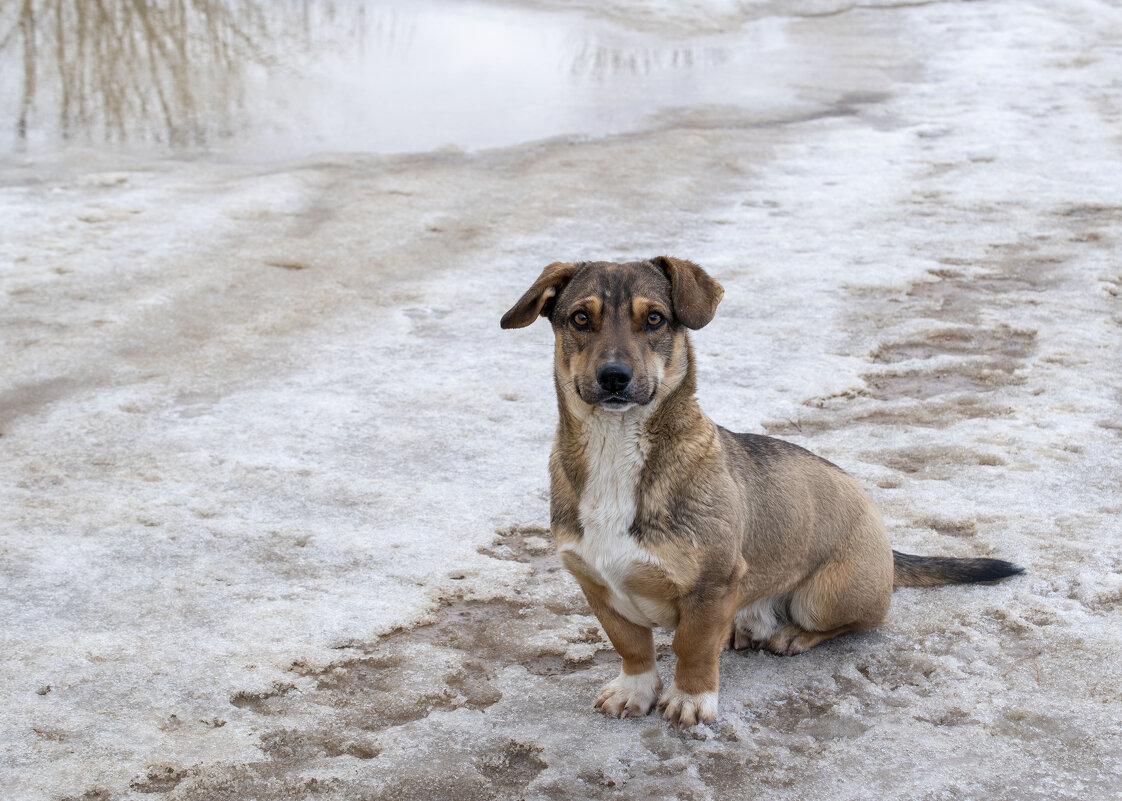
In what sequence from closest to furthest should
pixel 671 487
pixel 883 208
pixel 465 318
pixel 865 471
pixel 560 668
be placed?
1. pixel 671 487
2. pixel 560 668
3. pixel 865 471
4. pixel 465 318
5. pixel 883 208

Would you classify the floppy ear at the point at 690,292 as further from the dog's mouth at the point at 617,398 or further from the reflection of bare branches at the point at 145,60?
the reflection of bare branches at the point at 145,60

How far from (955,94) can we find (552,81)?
5.90 meters

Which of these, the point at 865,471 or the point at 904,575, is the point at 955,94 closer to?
the point at 865,471

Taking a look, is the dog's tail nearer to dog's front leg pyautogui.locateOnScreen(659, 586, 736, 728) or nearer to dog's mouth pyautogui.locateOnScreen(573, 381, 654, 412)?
dog's front leg pyautogui.locateOnScreen(659, 586, 736, 728)

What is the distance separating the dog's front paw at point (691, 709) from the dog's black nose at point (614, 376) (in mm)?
1215

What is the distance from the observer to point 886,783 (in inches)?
153

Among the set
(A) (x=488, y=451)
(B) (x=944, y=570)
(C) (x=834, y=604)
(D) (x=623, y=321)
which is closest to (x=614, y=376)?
(D) (x=623, y=321)

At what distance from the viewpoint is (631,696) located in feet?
14.5

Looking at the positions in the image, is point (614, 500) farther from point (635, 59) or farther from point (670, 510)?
point (635, 59)

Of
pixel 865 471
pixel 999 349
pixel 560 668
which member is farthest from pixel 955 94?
pixel 560 668

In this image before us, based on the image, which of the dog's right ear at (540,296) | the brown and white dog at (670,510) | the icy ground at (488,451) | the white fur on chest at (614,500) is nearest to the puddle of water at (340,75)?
the icy ground at (488,451)

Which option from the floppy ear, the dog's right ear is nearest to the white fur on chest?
the floppy ear

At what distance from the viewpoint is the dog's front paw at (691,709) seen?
4.27m

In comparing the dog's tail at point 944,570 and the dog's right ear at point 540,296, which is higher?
the dog's right ear at point 540,296
